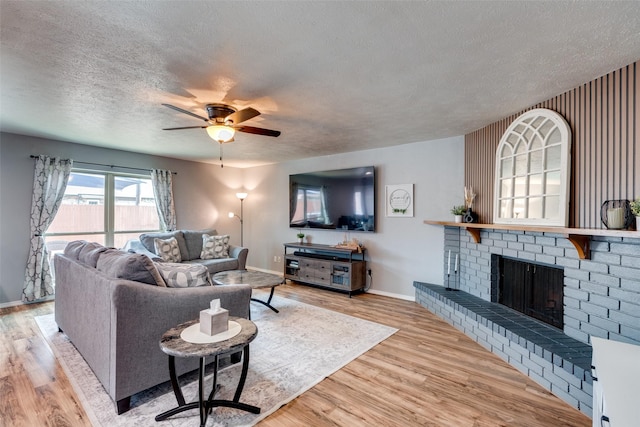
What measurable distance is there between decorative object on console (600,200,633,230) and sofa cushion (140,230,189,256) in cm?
542

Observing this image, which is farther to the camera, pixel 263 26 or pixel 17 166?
pixel 17 166

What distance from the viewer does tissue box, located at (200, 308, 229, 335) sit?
1.72 m

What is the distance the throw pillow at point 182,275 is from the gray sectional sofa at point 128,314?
0.11m

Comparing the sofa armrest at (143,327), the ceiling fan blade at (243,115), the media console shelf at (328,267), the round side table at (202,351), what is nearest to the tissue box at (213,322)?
the round side table at (202,351)

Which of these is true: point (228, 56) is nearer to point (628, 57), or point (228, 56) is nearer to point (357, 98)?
point (357, 98)

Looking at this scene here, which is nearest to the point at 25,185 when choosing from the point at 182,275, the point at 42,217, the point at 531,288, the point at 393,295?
the point at 42,217

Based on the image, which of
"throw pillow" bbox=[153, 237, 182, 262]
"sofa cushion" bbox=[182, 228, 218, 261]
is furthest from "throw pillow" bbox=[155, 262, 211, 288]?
"sofa cushion" bbox=[182, 228, 218, 261]

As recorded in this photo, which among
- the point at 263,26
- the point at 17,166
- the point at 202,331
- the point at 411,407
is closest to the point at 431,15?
the point at 263,26

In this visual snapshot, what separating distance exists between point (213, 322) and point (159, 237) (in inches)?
148

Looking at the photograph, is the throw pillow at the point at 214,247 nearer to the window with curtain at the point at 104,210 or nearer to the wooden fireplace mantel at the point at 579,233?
the window with curtain at the point at 104,210

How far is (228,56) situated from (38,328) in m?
3.75

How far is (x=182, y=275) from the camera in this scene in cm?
237

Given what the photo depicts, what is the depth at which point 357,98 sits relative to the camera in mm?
2734

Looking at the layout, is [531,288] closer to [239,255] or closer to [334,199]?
[334,199]
